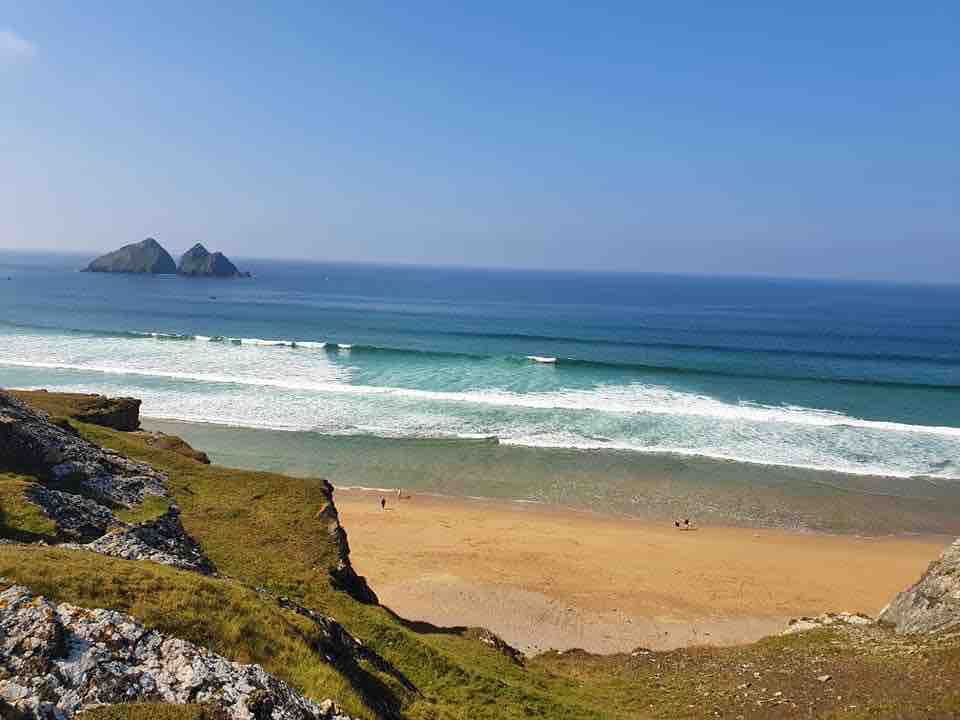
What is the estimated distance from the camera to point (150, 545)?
10.4m

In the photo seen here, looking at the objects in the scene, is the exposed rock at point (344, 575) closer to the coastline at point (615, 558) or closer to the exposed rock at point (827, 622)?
the coastline at point (615, 558)

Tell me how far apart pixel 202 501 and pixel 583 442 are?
2581cm

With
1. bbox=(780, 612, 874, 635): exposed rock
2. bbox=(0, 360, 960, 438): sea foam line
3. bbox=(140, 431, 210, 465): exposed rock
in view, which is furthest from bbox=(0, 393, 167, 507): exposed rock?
bbox=(0, 360, 960, 438): sea foam line

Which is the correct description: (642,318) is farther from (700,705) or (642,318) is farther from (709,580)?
(700,705)

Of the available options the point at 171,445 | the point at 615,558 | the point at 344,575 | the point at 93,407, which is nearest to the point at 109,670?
the point at 344,575

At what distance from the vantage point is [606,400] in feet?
155

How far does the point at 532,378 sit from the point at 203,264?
14526 cm

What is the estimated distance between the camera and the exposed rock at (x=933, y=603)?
45.0ft

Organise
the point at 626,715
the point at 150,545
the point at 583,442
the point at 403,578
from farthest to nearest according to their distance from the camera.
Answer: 1. the point at 583,442
2. the point at 403,578
3. the point at 626,715
4. the point at 150,545

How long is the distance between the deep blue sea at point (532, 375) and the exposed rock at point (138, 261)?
76.0m

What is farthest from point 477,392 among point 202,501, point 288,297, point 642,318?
point 288,297

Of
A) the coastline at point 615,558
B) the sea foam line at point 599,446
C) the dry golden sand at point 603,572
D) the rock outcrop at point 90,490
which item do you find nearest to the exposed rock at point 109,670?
the rock outcrop at point 90,490

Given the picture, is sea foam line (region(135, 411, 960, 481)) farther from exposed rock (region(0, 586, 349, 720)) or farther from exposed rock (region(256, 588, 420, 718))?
exposed rock (region(0, 586, 349, 720))

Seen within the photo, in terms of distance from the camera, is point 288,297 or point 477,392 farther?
point 288,297
